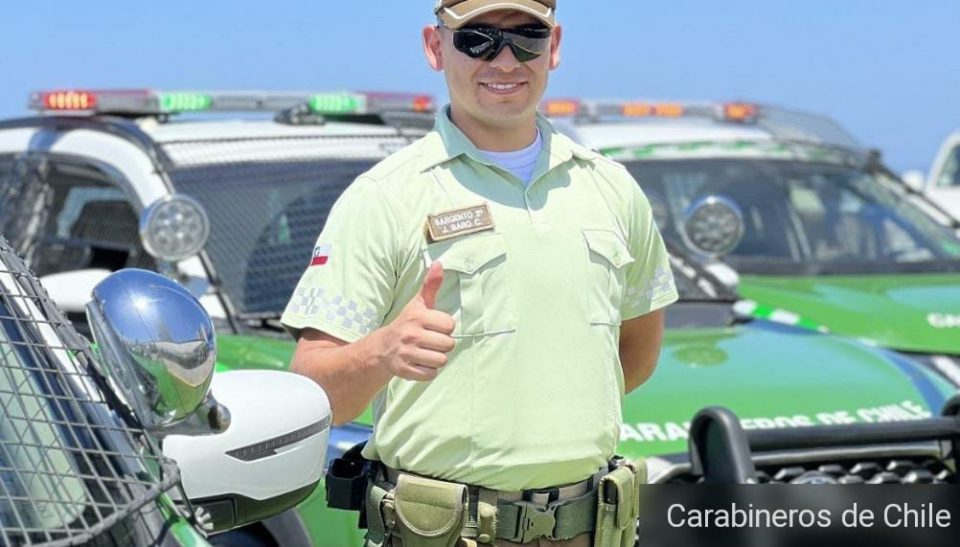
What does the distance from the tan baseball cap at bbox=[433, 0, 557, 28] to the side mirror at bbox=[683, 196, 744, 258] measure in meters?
3.67

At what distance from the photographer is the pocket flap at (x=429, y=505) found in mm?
2836

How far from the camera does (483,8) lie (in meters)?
2.90

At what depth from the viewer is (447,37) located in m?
3.00

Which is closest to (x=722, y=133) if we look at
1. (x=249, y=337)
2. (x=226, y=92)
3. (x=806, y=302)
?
(x=806, y=302)

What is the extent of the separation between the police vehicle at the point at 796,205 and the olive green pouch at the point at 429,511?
3.94m

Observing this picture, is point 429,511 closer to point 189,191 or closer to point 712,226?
point 189,191

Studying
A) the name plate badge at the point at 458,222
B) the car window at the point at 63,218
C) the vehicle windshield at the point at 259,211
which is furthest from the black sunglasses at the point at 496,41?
the car window at the point at 63,218

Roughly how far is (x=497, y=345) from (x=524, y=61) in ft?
1.61

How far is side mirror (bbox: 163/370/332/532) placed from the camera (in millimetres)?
2391

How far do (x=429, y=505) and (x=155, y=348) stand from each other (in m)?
0.76

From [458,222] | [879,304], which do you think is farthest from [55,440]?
[879,304]

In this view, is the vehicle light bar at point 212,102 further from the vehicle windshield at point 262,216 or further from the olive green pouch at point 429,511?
the olive green pouch at point 429,511

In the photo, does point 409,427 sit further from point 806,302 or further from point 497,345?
point 806,302

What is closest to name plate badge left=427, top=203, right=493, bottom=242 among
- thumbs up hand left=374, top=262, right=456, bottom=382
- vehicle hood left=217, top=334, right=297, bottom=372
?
thumbs up hand left=374, top=262, right=456, bottom=382
